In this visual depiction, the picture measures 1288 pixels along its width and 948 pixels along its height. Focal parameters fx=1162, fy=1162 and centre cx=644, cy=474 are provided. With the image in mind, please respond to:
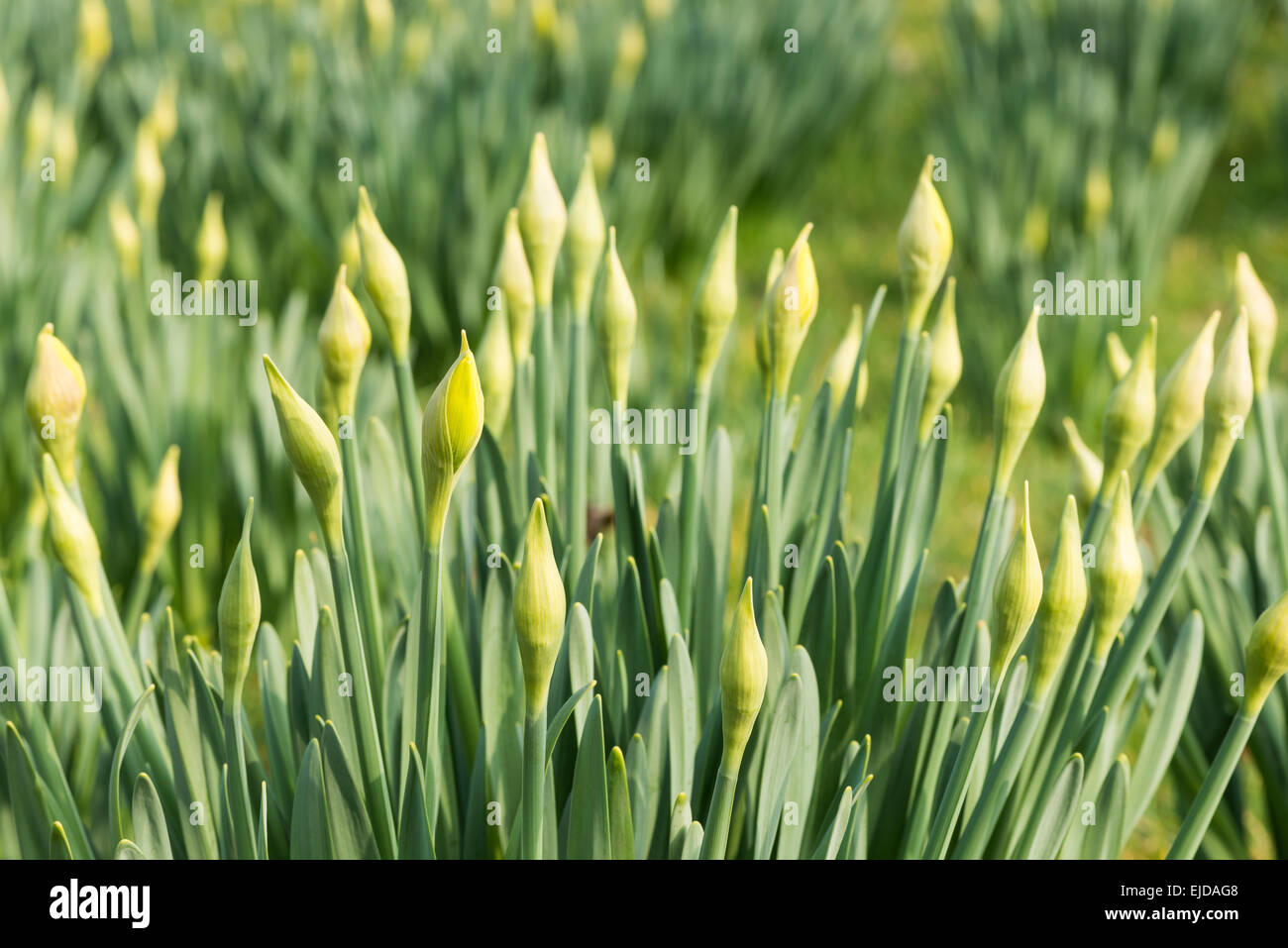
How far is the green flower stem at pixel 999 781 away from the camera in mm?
846

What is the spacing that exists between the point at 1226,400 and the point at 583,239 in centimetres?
59

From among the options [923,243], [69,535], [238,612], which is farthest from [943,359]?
[69,535]

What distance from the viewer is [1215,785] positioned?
866mm

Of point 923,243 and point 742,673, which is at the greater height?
point 923,243

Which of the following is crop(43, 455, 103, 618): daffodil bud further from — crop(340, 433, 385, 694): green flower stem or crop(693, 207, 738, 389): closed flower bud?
crop(693, 207, 738, 389): closed flower bud

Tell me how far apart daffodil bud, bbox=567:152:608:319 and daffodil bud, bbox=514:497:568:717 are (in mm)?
476

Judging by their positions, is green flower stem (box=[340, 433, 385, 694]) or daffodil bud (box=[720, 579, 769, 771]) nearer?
daffodil bud (box=[720, 579, 769, 771])

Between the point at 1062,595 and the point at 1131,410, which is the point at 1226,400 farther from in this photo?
the point at 1062,595

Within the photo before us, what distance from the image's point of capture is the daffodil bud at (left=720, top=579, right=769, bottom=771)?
0.76 meters

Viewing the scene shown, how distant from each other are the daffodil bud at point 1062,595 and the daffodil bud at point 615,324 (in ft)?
1.44

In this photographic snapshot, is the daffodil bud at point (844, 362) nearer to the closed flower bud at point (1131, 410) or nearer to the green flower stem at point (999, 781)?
the closed flower bud at point (1131, 410)

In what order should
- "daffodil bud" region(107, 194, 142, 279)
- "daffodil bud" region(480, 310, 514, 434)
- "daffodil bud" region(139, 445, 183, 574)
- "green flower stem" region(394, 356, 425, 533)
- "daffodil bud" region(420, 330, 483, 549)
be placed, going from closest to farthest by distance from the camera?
"daffodil bud" region(420, 330, 483, 549) → "green flower stem" region(394, 356, 425, 533) → "daffodil bud" region(480, 310, 514, 434) → "daffodil bud" region(139, 445, 183, 574) → "daffodil bud" region(107, 194, 142, 279)

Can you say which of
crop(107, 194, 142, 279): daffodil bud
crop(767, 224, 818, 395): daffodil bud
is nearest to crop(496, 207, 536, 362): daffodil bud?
crop(767, 224, 818, 395): daffodil bud
